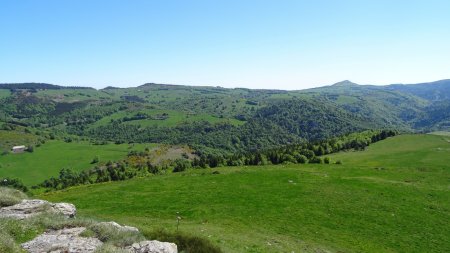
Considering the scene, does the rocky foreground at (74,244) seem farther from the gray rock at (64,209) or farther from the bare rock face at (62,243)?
the gray rock at (64,209)

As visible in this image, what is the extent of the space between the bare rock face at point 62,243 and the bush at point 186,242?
6.17m

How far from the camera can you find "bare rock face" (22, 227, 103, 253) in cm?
1731

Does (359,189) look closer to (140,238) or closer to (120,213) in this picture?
(120,213)

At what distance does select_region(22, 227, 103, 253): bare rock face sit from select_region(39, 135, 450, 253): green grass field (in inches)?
450

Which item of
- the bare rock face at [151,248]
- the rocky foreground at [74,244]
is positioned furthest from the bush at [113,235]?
the bare rock face at [151,248]

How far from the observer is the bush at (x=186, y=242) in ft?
76.2

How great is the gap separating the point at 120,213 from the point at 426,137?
11670cm

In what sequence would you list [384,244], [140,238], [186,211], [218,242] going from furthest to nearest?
[186,211]
[384,244]
[218,242]
[140,238]

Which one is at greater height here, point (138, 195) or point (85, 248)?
point (85, 248)

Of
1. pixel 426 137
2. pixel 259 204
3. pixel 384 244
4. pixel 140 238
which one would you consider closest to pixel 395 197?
pixel 384 244

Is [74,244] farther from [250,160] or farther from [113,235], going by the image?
[250,160]

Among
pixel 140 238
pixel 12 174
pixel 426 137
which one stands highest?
pixel 140 238

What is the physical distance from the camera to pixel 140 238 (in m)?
20.6

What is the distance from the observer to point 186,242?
2416cm
